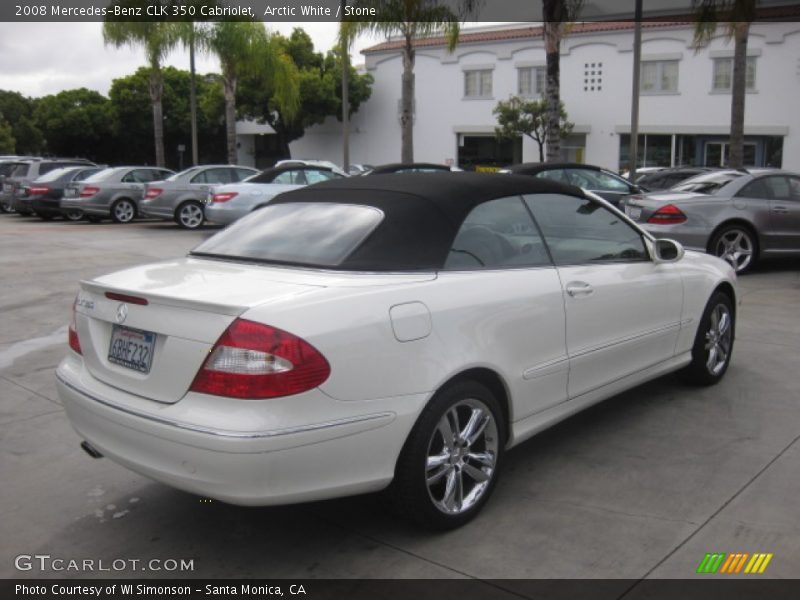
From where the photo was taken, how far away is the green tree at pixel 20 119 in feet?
213

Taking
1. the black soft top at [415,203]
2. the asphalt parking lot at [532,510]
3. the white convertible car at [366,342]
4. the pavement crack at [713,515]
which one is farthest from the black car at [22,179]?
the pavement crack at [713,515]

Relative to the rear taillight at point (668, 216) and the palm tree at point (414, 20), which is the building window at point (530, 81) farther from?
the rear taillight at point (668, 216)

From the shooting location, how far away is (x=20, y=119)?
6688cm

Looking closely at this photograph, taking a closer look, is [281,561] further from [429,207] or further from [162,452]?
[429,207]

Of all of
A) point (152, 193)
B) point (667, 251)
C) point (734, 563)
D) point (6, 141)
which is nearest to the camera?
point (734, 563)

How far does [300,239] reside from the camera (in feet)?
12.9

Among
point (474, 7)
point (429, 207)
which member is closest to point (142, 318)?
point (429, 207)

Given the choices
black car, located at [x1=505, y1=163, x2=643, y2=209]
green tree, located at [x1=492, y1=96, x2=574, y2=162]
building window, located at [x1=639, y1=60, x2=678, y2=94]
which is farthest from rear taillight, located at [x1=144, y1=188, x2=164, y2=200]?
building window, located at [x1=639, y1=60, x2=678, y2=94]

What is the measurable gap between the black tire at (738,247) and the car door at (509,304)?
24.4ft

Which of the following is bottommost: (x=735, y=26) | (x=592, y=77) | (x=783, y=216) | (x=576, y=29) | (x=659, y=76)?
(x=783, y=216)

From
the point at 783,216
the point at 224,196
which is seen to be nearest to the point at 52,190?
the point at 224,196

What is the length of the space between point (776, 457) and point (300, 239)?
113 inches

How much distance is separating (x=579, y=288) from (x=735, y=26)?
18.5m

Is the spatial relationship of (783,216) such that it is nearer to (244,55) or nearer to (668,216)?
(668,216)
